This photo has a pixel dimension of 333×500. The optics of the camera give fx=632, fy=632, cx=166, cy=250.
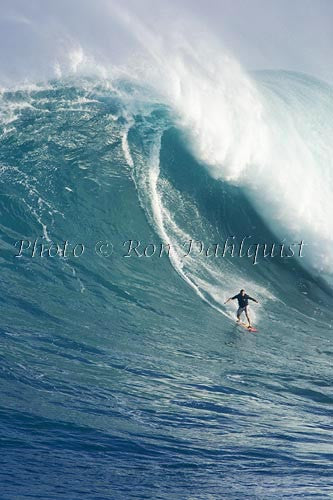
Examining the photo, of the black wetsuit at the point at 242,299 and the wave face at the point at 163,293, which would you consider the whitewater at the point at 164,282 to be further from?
the black wetsuit at the point at 242,299

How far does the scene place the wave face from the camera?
6.34 meters

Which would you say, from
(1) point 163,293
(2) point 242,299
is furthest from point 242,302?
(1) point 163,293

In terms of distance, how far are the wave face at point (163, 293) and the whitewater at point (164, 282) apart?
34 mm

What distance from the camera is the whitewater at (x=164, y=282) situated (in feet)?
20.9

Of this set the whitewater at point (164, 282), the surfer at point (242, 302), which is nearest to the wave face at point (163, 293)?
the whitewater at point (164, 282)

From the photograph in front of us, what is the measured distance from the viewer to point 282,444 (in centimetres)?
689

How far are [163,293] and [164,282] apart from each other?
446 millimetres

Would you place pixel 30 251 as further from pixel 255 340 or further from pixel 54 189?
pixel 255 340

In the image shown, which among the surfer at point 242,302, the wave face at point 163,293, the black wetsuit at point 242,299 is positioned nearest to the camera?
the wave face at point 163,293

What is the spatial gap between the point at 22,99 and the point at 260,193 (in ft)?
20.7

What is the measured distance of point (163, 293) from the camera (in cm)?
1170

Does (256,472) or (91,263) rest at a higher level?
(91,263)

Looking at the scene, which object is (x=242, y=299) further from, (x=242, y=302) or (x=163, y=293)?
(x=163, y=293)

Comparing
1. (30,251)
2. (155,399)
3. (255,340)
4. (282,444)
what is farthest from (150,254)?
(282,444)
